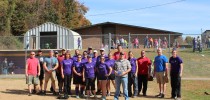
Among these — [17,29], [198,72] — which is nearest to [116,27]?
[17,29]

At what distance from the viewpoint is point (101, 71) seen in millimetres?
14148

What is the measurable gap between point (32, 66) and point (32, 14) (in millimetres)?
39860

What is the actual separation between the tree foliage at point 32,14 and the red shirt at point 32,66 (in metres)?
32.4


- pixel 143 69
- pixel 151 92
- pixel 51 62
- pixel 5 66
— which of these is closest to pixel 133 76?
pixel 143 69

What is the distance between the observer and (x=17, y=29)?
52.2 meters

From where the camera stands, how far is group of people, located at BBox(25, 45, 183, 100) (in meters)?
14.2

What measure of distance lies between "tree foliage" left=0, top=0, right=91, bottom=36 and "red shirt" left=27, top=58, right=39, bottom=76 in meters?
32.4

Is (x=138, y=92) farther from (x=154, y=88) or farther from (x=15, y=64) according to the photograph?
(x=15, y=64)

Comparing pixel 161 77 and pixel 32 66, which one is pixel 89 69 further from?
pixel 161 77

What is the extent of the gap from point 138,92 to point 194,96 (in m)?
2.33

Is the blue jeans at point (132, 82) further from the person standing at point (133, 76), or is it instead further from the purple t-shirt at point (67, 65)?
the purple t-shirt at point (67, 65)

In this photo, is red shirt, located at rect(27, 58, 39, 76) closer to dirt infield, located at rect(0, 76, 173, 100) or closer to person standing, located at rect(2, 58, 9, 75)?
dirt infield, located at rect(0, 76, 173, 100)

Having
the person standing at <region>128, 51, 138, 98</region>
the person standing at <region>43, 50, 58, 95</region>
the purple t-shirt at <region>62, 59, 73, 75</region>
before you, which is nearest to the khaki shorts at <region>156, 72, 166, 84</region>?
the person standing at <region>128, 51, 138, 98</region>

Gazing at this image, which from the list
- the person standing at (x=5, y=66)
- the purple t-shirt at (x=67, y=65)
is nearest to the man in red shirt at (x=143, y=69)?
the purple t-shirt at (x=67, y=65)
